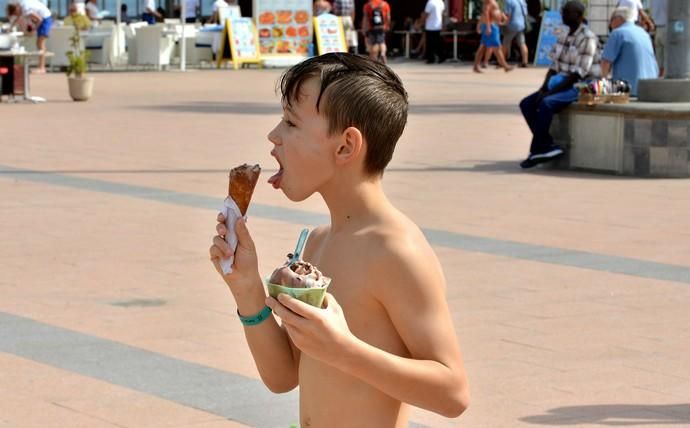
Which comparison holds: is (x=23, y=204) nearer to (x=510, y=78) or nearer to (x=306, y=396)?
(x=306, y=396)

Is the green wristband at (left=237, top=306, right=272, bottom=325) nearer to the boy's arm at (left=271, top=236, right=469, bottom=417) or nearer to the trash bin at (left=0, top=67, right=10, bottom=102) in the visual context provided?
the boy's arm at (left=271, top=236, right=469, bottom=417)

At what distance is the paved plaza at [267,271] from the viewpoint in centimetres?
532

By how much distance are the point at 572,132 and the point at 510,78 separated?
15.0 meters

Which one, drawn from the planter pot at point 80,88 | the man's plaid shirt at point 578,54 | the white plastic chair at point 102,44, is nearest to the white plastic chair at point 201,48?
the white plastic chair at point 102,44

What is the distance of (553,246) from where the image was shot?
8820 mm

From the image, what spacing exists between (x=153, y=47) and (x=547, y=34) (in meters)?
9.14

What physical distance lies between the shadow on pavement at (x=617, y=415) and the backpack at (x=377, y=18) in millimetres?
27373

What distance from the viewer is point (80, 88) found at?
71.3ft

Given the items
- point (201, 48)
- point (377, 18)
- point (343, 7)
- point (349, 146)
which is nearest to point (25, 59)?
point (201, 48)

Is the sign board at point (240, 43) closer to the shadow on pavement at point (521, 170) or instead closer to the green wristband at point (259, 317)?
the shadow on pavement at point (521, 170)

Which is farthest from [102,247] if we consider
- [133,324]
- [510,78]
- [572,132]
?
[510,78]

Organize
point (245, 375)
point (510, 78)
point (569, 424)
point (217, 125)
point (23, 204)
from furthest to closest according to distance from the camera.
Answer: point (510, 78) → point (217, 125) → point (23, 204) → point (245, 375) → point (569, 424)

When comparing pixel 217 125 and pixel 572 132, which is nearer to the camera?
pixel 572 132

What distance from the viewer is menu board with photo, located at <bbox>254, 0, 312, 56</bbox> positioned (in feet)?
103
